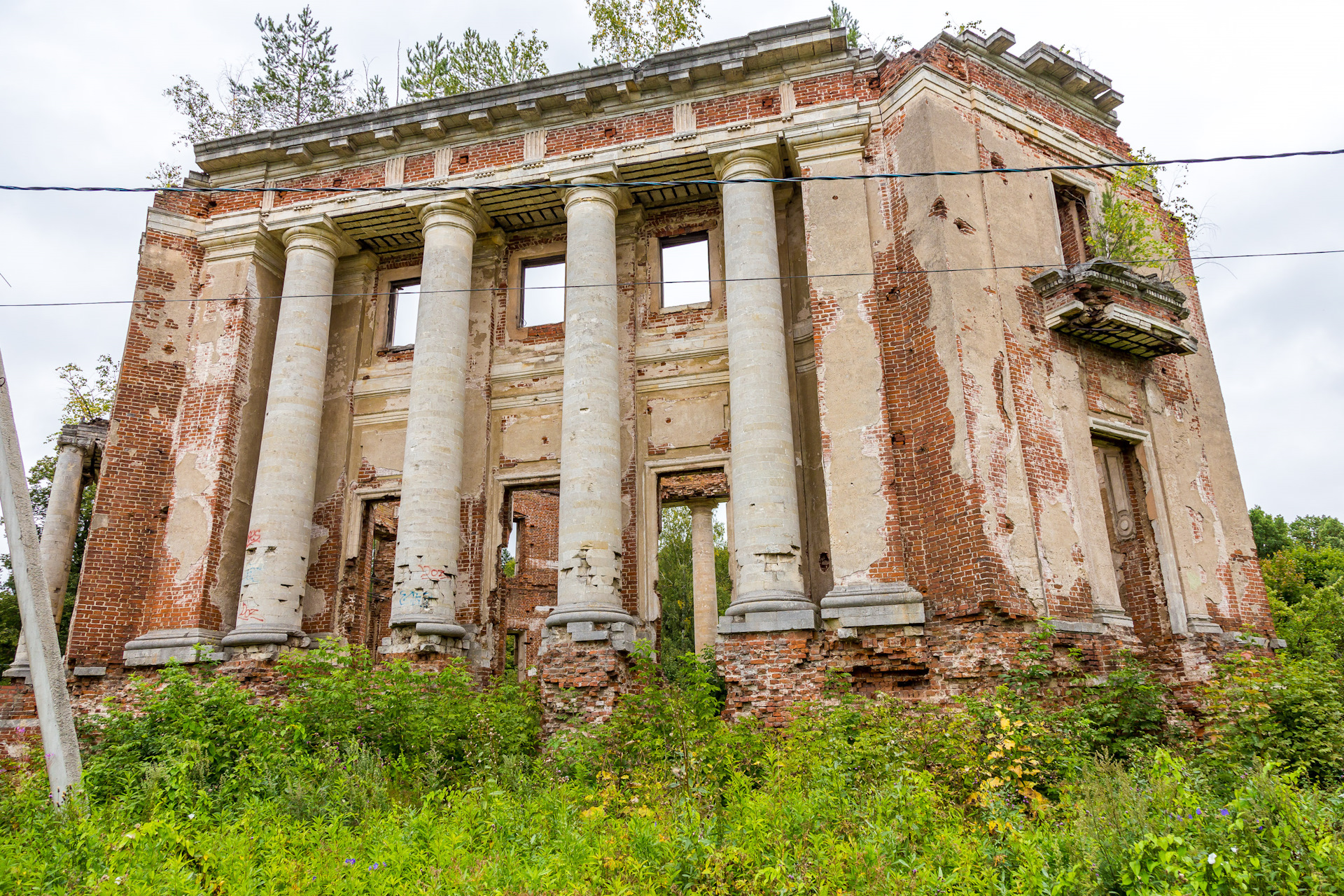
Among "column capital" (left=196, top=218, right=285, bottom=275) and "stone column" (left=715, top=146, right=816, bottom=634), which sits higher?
"column capital" (left=196, top=218, right=285, bottom=275)

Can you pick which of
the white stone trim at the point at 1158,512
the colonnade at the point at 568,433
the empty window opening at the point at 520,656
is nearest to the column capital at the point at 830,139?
the colonnade at the point at 568,433

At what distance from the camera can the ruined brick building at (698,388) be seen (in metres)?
10.8

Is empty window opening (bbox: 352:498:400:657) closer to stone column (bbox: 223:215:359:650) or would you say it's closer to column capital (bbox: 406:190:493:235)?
stone column (bbox: 223:215:359:650)

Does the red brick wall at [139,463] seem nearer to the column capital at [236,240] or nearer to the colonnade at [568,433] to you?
the column capital at [236,240]

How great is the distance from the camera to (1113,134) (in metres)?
14.4

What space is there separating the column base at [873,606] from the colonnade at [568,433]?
299 millimetres

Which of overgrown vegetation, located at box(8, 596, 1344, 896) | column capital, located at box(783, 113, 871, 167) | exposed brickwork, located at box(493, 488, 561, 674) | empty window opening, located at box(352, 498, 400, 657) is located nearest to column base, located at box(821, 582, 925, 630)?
overgrown vegetation, located at box(8, 596, 1344, 896)

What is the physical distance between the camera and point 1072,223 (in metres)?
13.5

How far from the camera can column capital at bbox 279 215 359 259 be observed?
14.5 m

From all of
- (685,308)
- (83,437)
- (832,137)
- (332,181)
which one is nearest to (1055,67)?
(832,137)

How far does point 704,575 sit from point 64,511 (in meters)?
11.6

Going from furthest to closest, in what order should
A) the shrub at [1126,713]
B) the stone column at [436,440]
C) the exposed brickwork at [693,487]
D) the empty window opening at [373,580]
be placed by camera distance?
the exposed brickwork at [693,487] → the empty window opening at [373,580] → the stone column at [436,440] → the shrub at [1126,713]

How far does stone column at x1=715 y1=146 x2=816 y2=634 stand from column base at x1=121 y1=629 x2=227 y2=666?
23.8ft

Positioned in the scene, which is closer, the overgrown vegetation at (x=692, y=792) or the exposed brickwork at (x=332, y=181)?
the overgrown vegetation at (x=692, y=792)
